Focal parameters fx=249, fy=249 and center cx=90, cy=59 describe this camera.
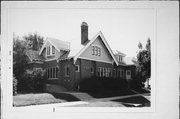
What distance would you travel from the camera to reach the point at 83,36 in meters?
4.38

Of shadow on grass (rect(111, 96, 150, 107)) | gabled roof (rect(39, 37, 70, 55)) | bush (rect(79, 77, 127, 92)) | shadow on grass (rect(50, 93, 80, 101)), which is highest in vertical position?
gabled roof (rect(39, 37, 70, 55))

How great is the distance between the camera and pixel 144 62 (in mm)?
4355

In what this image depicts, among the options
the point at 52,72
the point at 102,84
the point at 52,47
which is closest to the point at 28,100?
the point at 52,72

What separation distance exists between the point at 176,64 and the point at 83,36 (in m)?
1.68

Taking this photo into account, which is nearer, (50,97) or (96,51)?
(50,97)

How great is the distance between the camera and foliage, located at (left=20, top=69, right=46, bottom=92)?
4.32 meters

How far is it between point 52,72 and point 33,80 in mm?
355

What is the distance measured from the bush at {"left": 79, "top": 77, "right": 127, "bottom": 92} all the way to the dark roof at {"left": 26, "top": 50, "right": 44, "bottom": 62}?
83 centimetres

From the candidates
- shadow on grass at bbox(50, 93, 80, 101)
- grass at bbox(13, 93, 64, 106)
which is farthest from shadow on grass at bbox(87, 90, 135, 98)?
grass at bbox(13, 93, 64, 106)

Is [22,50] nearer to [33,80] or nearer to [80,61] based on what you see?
[33,80]

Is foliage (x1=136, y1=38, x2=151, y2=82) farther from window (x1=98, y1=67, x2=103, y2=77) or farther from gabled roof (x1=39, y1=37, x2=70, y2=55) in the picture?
gabled roof (x1=39, y1=37, x2=70, y2=55)

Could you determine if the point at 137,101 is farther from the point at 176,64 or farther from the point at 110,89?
the point at 176,64

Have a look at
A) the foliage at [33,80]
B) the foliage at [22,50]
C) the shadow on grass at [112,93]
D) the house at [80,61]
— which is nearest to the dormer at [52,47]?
the house at [80,61]

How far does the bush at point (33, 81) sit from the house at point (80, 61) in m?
0.11
